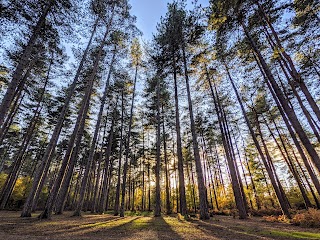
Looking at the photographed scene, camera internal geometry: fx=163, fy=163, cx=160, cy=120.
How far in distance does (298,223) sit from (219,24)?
35.6 feet

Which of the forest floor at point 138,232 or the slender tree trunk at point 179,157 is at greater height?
the slender tree trunk at point 179,157

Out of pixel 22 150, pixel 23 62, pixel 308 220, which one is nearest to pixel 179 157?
pixel 308 220

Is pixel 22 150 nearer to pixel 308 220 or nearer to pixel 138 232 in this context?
pixel 138 232

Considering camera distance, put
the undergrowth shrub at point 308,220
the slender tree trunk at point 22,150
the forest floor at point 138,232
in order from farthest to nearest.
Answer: the slender tree trunk at point 22,150 < the undergrowth shrub at point 308,220 < the forest floor at point 138,232

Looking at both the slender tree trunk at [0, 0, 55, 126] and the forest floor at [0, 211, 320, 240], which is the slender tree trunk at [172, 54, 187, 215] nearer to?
the forest floor at [0, 211, 320, 240]

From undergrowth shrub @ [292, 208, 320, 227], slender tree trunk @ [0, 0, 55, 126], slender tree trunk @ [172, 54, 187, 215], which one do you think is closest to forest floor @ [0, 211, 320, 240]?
undergrowth shrub @ [292, 208, 320, 227]

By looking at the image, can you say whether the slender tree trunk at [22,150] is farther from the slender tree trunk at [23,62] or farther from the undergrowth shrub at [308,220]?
the undergrowth shrub at [308,220]

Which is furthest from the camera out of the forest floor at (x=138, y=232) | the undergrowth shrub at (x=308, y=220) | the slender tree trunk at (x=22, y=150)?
the slender tree trunk at (x=22, y=150)

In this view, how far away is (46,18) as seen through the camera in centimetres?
832

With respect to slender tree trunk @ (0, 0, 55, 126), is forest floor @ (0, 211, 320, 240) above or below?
below

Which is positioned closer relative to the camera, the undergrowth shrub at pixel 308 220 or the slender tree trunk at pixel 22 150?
the undergrowth shrub at pixel 308 220

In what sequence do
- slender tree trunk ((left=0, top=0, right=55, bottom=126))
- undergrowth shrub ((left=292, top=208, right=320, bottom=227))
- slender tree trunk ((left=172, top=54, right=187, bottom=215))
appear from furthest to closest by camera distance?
slender tree trunk ((left=172, top=54, right=187, bottom=215))
undergrowth shrub ((left=292, top=208, right=320, bottom=227))
slender tree trunk ((left=0, top=0, right=55, bottom=126))

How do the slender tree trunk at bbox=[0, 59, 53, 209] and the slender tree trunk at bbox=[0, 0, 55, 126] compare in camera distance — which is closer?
the slender tree trunk at bbox=[0, 0, 55, 126]

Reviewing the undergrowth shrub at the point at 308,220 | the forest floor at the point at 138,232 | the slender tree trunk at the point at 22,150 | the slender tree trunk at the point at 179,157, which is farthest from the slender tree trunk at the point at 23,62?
the undergrowth shrub at the point at 308,220
